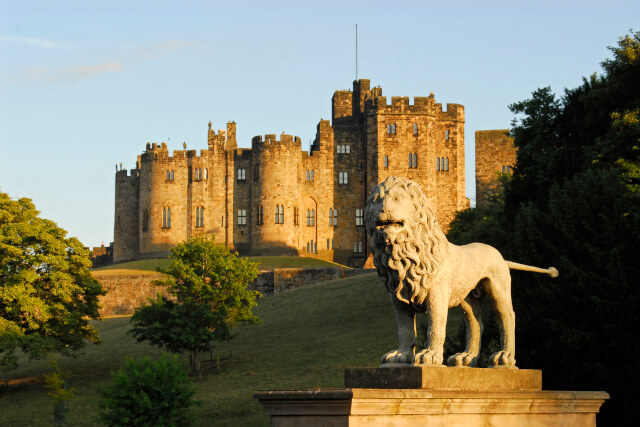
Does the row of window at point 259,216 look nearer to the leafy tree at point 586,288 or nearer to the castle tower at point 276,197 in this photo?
the castle tower at point 276,197

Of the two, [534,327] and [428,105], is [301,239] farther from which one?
[534,327]

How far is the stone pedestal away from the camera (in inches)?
440

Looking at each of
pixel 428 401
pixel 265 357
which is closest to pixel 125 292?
pixel 265 357

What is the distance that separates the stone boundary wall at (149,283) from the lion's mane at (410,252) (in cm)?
7095

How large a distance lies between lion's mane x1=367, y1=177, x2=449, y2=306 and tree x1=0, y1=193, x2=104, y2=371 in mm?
39532

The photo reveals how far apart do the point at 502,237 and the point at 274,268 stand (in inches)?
2311

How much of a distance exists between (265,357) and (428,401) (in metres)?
41.8

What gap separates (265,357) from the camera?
5284cm

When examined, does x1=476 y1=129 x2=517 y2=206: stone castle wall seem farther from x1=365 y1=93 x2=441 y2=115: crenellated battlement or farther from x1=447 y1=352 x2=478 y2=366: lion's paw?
x1=447 y1=352 x2=478 y2=366: lion's paw

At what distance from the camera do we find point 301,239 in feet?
340

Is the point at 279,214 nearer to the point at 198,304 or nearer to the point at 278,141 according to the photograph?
the point at 278,141

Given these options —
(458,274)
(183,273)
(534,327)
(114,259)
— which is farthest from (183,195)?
(458,274)

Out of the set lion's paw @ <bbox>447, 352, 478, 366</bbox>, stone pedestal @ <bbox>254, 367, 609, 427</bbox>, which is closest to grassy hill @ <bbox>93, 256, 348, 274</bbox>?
lion's paw @ <bbox>447, 352, 478, 366</bbox>

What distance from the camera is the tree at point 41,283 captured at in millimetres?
50094
